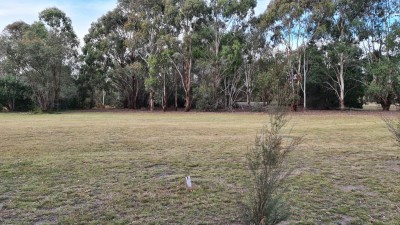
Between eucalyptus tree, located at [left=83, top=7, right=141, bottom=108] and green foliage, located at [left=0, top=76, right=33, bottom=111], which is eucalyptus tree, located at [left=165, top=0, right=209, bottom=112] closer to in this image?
eucalyptus tree, located at [left=83, top=7, right=141, bottom=108]

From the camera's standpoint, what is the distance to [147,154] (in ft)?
26.7

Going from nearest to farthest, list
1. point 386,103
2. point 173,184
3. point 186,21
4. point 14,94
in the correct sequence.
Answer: point 173,184 < point 386,103 < point 186,21 < point 14,94

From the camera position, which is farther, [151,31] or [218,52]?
[151,31]

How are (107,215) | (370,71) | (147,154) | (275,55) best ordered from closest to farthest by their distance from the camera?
(107,215) → (147,154) → (370,71) → (275,55)

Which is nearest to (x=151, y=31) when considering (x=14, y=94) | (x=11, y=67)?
(x=11, y=67)

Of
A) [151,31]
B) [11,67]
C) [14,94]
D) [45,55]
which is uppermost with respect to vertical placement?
[151,31]

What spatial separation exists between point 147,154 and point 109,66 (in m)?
34.3

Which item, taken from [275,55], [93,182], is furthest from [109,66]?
[93,182]

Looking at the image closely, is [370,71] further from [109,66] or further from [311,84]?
[109,66]

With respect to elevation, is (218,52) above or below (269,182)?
above

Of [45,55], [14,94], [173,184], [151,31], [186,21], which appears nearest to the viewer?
[173,184]

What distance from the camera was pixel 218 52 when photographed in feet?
105

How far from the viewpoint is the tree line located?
96.1 feet

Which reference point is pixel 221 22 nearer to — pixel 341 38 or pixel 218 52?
pixel 218 52
